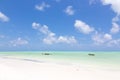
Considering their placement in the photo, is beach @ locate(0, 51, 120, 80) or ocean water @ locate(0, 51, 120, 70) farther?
ocean water @ locate(0, 51, 120, 70)

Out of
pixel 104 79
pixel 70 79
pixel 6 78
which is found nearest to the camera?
pixel 6 78

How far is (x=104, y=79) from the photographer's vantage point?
7648 millimetres

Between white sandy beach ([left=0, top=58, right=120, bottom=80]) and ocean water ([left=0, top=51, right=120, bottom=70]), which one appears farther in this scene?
ocean water ([left=0, top=51, right=120, bottom=70])

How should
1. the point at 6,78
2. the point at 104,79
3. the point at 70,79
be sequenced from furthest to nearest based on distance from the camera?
the point at 104,79 → the point at 70,79 → the point at 6,78

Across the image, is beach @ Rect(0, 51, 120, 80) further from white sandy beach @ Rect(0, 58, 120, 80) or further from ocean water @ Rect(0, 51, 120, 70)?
ocean water @ Rect(0, 51, 120, 70)

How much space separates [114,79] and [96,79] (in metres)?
0.93

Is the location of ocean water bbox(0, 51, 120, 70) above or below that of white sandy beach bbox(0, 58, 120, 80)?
above

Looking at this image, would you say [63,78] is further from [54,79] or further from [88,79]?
[88,79]

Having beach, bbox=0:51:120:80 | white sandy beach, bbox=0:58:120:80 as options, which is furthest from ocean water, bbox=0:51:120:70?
white sandy beach, bbox=0:58:120:80

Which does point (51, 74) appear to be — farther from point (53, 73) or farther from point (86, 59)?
point (86, 59)

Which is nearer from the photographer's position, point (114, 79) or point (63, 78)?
point (63, 78)

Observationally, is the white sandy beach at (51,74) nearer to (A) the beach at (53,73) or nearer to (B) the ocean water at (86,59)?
(A) the beach at (53,73)

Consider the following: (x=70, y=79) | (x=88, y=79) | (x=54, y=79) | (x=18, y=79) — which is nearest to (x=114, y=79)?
(x=88, y=79)

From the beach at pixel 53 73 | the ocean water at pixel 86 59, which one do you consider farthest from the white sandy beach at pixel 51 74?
the ocean water at pixel 86 59
